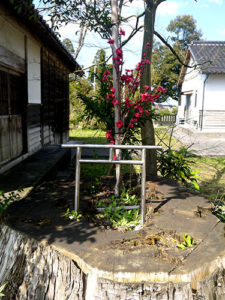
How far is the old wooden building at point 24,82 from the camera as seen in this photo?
5.01 m

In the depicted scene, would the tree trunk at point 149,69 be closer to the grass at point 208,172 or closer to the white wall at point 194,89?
the grass at point 208,172

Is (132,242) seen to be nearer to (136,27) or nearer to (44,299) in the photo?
(44,299)

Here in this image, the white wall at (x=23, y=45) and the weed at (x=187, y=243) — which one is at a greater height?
the white wall at (x=23, y=45)

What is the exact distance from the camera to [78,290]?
1964mm

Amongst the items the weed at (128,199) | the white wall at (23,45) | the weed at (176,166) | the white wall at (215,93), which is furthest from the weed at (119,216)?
the white wall at (215,93)

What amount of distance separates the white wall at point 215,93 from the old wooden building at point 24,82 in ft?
39.2

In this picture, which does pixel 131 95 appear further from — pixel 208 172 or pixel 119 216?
pixel 208 172

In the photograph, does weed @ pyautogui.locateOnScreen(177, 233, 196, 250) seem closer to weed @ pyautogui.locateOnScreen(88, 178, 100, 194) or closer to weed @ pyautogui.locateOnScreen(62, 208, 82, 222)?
weed @ pyautogui.locateOnScreen(62, 208, 82, 222)

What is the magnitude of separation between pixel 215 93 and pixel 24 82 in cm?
1468

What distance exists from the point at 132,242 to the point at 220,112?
17048 millimetres

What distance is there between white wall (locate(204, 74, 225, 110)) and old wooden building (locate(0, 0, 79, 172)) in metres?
11.9

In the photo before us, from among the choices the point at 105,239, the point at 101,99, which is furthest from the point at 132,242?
the point at 101,99

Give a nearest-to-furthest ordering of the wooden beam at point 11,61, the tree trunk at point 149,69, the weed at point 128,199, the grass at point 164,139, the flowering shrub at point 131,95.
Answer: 1. the flowering shrub at point 131,95
2. the weed at point 128,199
3. the tree trunk at point 149,69
4. the wooden beam at point 11,61
5. the grass at point 164,139

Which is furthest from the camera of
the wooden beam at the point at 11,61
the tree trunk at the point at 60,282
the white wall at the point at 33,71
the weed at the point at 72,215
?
the white wall at the point at 33,71
